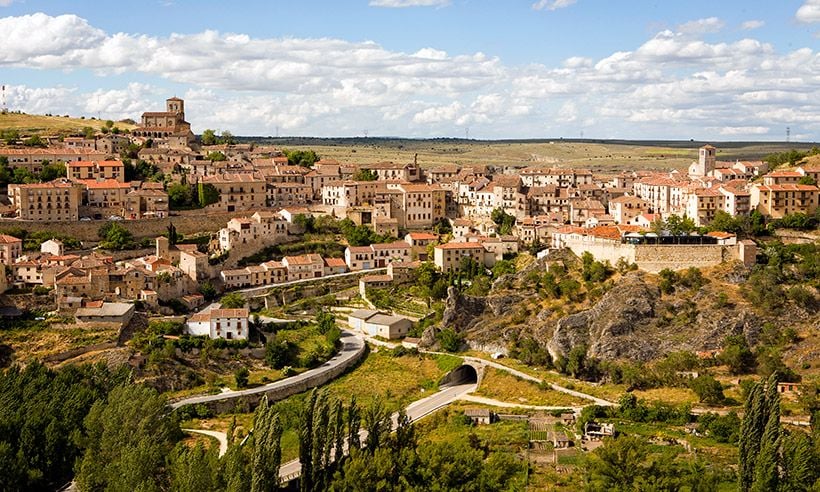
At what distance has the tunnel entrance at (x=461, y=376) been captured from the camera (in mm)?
47109

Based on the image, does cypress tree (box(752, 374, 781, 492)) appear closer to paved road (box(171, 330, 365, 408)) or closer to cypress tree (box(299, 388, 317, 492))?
cypress tree (box(299, 388, 317, 492))

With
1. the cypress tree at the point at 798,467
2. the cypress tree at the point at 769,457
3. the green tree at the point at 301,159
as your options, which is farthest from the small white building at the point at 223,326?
the green tree at the point at 301,159

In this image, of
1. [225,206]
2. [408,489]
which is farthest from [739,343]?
[225,206]

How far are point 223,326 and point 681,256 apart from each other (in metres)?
23.7

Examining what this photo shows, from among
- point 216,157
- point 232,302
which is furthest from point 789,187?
point 216,157

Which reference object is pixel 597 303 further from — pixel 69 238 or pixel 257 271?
pixel 69 238

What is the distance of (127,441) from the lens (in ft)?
108

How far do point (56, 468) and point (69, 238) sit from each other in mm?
25699

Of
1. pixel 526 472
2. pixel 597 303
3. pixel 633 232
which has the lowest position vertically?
pixel 526 472

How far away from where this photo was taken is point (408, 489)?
29938 mm

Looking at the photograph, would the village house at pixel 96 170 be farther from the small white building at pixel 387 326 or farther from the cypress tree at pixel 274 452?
the cypress tree at pixel 274 452

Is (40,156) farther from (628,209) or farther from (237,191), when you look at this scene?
(628,209)

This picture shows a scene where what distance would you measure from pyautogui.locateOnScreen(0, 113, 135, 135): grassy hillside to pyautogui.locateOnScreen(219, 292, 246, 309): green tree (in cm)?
3330

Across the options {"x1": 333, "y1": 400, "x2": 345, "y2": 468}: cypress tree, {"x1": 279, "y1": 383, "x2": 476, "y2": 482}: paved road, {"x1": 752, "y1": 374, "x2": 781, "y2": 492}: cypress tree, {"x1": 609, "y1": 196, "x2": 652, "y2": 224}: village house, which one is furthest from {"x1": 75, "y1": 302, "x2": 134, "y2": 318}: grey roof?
{"x1": 752, "y1": 374, "x2": 781, "y2": 492}: cypress tree
